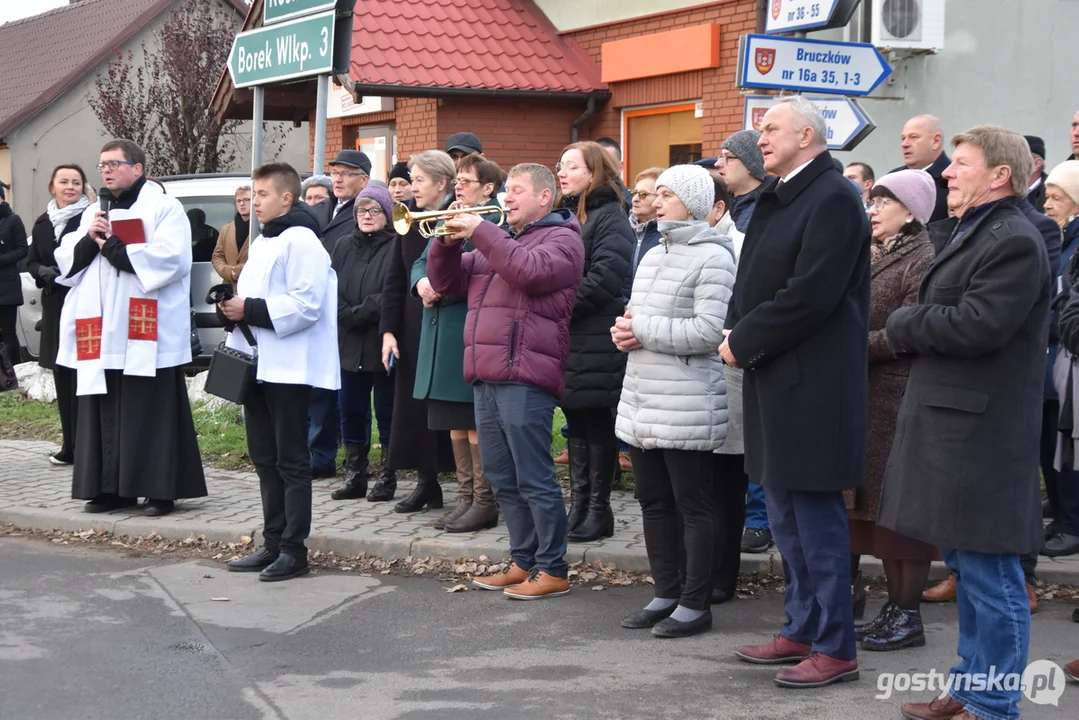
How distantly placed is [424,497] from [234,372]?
1.85 m

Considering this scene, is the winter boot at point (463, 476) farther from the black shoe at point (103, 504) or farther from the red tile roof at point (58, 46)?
the red tile roof at point (58, 46)

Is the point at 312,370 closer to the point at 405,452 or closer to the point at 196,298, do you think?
the point at 405,452

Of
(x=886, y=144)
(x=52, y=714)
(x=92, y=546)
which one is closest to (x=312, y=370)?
(x=92, y=546)

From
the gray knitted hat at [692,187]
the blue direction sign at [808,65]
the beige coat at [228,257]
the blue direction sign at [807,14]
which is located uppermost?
the blue direction sign at [807,14]

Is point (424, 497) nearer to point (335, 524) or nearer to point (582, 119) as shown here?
point (335, 524)

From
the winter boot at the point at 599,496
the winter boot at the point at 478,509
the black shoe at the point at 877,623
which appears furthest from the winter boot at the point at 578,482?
the black shoe at the point at 877,623

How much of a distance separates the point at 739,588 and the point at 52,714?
329cm

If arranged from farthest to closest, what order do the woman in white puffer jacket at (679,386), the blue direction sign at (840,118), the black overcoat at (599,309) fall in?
1. the blue direction sign at (840,118)
2. the black overcoat at (599,309)
3. the woman in white puffer jacket at (679,386)

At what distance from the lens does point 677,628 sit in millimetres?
5645

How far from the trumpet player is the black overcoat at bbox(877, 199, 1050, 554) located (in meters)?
3.13

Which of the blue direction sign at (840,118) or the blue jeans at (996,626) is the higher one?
the blue direction sign at (840,118)

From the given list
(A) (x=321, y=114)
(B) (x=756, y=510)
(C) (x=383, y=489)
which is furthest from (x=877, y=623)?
(A) (x=321, y=114)

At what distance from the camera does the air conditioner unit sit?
1294 cm

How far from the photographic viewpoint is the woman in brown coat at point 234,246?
1080 centimetres
